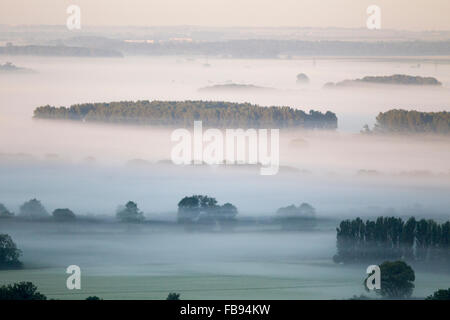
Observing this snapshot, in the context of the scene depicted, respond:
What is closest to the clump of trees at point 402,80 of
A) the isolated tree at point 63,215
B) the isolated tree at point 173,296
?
the isolated tree at point 173,296

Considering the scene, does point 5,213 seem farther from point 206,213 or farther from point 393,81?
point 393,81

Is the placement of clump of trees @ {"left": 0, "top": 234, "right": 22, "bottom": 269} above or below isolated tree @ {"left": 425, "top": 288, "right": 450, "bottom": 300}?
above

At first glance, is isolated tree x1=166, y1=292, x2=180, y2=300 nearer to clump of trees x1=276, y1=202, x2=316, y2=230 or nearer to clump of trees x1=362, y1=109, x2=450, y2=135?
clump of trees x1=276, y1=202, x2=316, y2=230

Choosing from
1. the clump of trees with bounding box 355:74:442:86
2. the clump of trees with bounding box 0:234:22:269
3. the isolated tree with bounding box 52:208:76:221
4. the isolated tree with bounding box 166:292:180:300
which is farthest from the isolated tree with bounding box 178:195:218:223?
the clump of trees with bounding box 355:74:442:86

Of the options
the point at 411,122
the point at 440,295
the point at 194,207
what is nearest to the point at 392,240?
the point at 440,295

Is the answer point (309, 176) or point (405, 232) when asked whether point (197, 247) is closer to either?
point (309, 176)

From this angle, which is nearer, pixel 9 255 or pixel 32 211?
pixel 9 255
